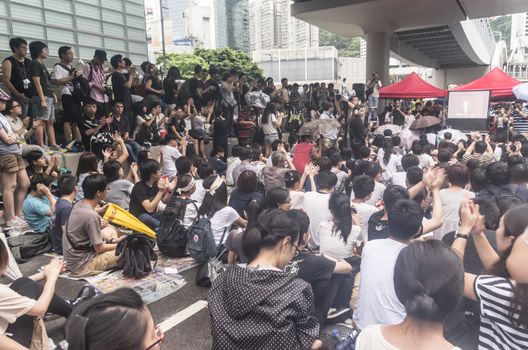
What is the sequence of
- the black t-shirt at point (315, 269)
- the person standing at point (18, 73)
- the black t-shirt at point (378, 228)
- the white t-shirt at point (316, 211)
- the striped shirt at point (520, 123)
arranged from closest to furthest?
the black t-shirt at point (315, 269) < the black t-shirt at point (378, 228) < the white t-shirt at point (316, 211) < the person standing at point (18, 73) < the striped shirt at point (520, 123)

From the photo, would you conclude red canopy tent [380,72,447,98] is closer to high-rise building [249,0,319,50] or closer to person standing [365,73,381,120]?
person standing [365,73,381,120]

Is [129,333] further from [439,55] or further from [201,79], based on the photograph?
[439,55]

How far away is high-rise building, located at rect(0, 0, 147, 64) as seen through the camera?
42.6 feet

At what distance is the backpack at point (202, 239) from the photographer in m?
4.41

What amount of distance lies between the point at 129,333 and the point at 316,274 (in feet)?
5.37

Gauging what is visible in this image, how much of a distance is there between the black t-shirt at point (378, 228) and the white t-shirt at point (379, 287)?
3.33 ft

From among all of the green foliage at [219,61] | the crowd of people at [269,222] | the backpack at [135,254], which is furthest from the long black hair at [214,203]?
the green foliage at [219,61]

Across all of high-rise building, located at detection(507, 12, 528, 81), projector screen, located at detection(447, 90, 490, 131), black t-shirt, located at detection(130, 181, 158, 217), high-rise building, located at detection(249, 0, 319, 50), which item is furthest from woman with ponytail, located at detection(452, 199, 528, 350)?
high-rise building, located at detection(249, 0, 319, 50)

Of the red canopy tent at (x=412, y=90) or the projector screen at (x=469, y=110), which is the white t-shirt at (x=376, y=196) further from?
the red canopy tent at (x=412, y=90)

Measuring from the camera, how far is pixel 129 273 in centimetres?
435

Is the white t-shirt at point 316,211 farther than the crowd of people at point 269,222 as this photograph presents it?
Yes

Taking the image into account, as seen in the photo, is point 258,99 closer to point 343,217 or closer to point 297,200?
point 297,200

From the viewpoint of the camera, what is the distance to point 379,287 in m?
2.51

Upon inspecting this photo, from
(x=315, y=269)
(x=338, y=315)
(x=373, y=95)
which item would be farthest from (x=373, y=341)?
(x=373, y=95)
